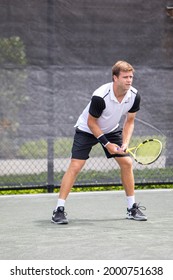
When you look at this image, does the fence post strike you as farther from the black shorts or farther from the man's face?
the man's face

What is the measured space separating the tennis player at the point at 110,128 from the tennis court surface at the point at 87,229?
0.19 m

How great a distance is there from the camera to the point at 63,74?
8266 mm

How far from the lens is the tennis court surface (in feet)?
17.1

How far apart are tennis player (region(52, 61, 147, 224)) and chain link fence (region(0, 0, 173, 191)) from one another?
164cm

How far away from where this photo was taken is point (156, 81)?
27.7ft

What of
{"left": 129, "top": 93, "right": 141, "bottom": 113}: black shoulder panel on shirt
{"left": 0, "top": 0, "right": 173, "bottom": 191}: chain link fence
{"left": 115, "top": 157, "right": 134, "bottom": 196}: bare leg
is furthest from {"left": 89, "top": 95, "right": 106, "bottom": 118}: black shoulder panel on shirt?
{"left": 0, "top": 0, "right": 173, "bottom": 191}: chain link fence

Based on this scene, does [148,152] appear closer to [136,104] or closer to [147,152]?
[147,152]

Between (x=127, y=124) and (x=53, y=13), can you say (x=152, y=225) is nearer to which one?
(x=127, y=124)

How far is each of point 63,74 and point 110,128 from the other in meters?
1.84

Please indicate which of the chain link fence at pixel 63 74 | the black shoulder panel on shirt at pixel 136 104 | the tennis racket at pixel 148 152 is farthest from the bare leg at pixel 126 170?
the chain link fence at pixel 63 74

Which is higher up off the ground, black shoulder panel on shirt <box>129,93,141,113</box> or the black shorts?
black shoulder panel on shirt <box>129,93,141,113</box>

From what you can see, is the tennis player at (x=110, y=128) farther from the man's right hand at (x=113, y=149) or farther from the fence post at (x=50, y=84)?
the fence post at (x=50, y=84)

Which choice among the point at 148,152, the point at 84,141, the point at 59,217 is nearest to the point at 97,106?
the point at 84,141

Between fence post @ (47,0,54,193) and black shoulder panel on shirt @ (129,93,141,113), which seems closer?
black shoulder panel on shirt @ (129,93,141,113)
